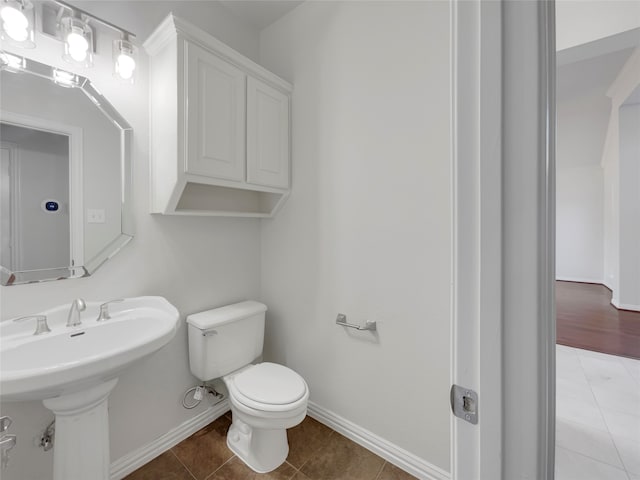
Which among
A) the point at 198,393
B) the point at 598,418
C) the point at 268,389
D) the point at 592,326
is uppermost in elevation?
the point at 592,326

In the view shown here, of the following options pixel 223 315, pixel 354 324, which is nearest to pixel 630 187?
pixel 354 324

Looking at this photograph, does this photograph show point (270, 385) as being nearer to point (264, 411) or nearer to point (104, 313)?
point (264, 411)

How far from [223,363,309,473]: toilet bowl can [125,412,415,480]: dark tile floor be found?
5 centimetres

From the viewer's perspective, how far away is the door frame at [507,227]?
42cm

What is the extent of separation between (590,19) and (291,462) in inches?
82.8

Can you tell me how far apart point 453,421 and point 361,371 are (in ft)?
3.99

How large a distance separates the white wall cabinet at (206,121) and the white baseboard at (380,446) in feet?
4.49

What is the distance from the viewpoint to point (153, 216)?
1528 millimetres

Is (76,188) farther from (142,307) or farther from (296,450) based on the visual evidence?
(296,450)

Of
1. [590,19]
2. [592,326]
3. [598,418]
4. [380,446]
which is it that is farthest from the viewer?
[380,446]

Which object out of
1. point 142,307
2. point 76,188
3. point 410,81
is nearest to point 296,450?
point 142,307

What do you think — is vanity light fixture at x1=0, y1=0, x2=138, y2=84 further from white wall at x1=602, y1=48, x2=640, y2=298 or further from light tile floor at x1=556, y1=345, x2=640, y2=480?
light tile floor at x1=556, y1=345, x2=640, y2=480

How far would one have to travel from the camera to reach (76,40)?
4.03 feet

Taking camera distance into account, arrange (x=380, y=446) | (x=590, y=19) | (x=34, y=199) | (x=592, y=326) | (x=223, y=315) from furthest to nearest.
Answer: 1. (x=223, y=315)
2. (x=380, y=446)
3. (x=34, y=199)
4. (x=592, y=326)
5. (x=590, y=19)
